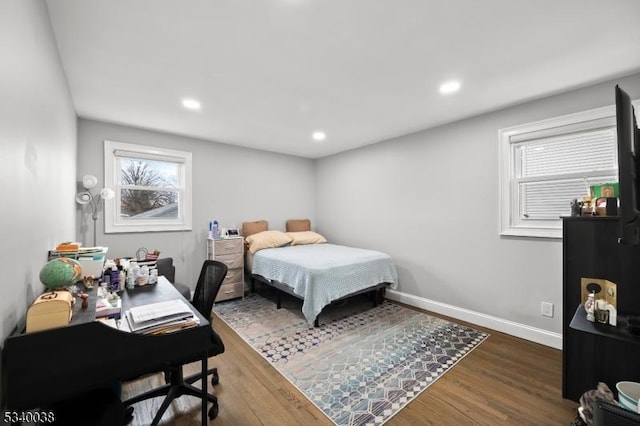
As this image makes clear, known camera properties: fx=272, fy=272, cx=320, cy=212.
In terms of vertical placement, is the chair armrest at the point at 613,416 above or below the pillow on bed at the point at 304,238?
below

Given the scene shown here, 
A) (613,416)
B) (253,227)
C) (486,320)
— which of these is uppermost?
(253,227)

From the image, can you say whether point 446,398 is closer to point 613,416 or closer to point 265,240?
point 613,416

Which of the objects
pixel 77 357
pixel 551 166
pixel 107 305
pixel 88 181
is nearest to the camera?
pixel 77 357

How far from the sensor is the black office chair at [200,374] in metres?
1.74

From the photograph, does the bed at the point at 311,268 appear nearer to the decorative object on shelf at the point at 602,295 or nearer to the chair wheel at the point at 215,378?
the chair wheel at the point at 215,378

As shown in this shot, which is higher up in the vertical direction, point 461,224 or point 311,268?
Result: point 461,224

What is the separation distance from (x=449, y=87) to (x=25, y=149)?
115 inches

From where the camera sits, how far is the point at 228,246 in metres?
4.04

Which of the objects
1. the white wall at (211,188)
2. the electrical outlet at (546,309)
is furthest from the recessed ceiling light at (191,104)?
the electrical outlet at (546,309)

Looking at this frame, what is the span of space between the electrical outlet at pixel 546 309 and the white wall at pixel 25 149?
3.79 metres

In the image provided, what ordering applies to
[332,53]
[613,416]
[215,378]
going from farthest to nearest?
[215,378]
[332,53]
[613,416]

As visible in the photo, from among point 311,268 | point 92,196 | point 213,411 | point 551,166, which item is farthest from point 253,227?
point 551,166

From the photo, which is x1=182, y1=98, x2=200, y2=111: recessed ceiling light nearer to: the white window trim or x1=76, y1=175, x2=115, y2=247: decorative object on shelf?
x1=76, y1=175, x2=115, y2=247: decorative object on shelf

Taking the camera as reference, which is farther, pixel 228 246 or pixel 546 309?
pixel 228 246
